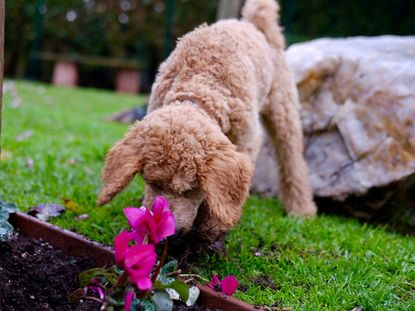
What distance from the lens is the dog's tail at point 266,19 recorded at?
4371 mm

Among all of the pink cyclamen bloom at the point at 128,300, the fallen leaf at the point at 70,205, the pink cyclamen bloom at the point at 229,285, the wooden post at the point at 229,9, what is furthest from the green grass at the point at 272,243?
the wooden post at the point at 229,9

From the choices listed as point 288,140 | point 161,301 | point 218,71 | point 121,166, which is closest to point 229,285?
point 161,301

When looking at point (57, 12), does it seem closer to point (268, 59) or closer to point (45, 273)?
point (268, 59)

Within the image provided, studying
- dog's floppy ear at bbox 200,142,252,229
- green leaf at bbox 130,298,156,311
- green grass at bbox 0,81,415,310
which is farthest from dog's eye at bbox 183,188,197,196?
green leaf at bbox 130,298,156,311

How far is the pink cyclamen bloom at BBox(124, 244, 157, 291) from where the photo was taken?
182 centimetres

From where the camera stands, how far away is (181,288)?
6.89 ft

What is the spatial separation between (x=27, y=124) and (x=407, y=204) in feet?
15.2

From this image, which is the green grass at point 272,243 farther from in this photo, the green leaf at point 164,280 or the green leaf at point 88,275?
the green leaf at point 88,275

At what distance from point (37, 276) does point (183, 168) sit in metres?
0.85

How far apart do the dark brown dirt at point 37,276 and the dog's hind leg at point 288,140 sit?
2.21 m

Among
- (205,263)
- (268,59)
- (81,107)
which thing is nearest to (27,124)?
(81,107)

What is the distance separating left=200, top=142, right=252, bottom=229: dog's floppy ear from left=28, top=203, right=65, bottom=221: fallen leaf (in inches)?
47.1

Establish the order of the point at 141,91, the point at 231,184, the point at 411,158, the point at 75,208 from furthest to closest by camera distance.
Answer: the point at 141,91
the point at 411,158
the point at 75,208
the point at 231,184

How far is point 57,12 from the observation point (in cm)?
1385
